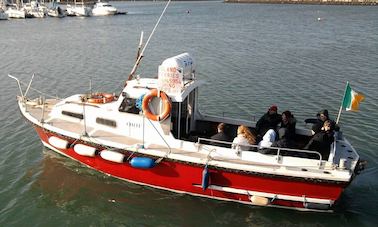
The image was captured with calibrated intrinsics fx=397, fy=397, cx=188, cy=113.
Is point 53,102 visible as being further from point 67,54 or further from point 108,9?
point 108,9

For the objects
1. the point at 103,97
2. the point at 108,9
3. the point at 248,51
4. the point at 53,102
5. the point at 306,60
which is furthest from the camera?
the point at 108,9

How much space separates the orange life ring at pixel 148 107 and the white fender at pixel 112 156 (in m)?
1.26

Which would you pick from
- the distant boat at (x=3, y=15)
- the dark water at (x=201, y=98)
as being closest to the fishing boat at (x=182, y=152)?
the dark water at (x=201, y=98)

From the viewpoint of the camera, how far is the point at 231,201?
10.4 metres

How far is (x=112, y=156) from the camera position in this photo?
10.4m

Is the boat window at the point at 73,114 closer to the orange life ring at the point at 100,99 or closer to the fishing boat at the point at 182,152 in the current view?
the fishing boat at the point at 182,152

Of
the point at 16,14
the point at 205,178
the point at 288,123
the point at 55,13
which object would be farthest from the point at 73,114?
the point at 55,13

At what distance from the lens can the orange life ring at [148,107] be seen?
9984 mm

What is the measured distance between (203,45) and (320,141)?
27662mm

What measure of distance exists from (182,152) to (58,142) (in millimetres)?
3783

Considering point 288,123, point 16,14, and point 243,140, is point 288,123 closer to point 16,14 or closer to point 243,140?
point 243,140

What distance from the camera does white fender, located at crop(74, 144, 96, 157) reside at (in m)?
10.8

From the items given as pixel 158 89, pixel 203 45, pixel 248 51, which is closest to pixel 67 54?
pixel 203 45

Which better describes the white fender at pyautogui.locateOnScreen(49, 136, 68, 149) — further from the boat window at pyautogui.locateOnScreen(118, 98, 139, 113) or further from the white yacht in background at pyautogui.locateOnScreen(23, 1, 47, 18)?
the white yacht in background at pyautogui.locateOnScreen(23, 1, 47, 18)
